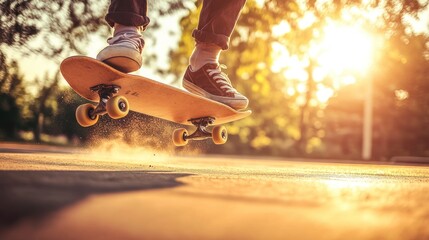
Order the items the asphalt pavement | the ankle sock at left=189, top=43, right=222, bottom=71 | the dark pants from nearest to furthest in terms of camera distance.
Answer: the asphalt pavement
the dark pants
the ankle sock at left=189, top=43, right=222, bottom=71

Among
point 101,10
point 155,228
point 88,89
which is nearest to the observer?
point 155,228

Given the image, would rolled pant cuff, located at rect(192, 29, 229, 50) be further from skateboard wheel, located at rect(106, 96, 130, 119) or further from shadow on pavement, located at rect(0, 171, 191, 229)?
shadow on pavement, located at rect(0, 171, 191, 229)

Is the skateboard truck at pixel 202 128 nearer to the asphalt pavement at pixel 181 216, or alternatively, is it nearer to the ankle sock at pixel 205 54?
the ankle sock at pixel 205 54

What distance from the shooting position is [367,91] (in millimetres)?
22844

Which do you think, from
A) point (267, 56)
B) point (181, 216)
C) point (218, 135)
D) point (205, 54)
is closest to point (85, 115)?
point (205, 54)

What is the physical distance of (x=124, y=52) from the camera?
8.60ft

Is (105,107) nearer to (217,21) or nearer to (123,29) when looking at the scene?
(123,29)

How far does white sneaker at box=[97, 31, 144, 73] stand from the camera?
8.61 feet

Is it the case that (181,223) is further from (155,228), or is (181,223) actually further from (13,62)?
(13,62)

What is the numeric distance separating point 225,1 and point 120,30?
702 millimetres

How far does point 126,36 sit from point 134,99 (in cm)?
61

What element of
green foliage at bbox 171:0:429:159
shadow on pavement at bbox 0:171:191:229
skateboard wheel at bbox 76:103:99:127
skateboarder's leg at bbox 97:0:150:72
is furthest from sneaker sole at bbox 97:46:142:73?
green foliage at bbox 171:0:429:159

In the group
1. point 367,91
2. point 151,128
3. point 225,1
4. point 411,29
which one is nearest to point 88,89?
point 225,1

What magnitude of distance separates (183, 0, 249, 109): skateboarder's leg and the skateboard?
0.09 metres
